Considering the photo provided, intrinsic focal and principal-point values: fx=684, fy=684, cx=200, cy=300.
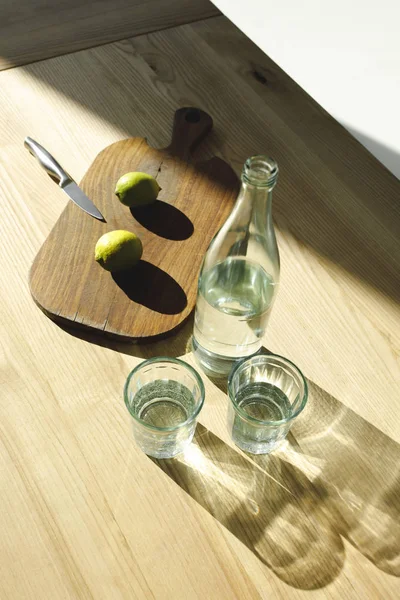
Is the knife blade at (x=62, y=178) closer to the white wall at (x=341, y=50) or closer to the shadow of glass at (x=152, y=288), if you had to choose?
the shadow of glass at (x=152, y=288)

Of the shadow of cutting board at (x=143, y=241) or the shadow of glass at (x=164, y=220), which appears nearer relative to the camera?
the shadow of cutting board at (x=143, y=241)

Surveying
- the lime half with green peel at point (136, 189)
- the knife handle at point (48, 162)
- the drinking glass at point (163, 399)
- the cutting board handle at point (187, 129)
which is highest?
the cutting board handle at point (187, 129)

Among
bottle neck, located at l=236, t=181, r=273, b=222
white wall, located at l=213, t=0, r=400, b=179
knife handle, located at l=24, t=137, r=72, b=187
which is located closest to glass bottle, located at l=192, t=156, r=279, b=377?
bottle neck, located at l=236, t=181, r=273, b=222

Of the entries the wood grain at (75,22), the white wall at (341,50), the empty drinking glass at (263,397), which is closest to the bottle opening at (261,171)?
the empty drinking glass at (263,397)

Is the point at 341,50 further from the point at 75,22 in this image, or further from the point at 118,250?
the point at 118,250

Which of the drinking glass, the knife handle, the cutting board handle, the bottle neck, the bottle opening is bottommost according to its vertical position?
the knife handle

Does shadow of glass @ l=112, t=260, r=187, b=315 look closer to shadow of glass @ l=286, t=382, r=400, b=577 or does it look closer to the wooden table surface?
the wooden table surface

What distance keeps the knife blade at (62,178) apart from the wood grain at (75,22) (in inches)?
11.7

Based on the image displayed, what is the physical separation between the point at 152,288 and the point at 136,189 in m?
0.17

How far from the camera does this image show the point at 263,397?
862 mm

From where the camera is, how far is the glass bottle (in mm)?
845

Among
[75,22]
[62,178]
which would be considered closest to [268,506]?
[62,178]

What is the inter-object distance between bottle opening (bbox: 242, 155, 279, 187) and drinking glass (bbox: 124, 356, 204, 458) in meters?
0.24

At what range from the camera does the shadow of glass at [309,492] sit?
0.76m
